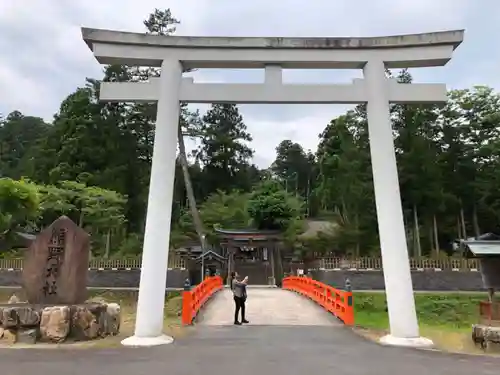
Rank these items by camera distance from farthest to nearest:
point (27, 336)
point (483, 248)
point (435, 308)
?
point (435, 308), point (483, 248), point (27, 336)

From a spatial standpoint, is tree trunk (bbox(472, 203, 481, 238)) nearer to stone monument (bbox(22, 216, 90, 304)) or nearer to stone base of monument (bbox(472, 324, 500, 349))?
stone base of monument (bbox(472, 324, 500, 349))

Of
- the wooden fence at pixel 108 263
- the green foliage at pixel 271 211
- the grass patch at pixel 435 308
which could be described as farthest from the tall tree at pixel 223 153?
the grass patch at pixel 435 308

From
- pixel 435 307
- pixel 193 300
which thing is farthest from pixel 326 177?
pixel 193 300

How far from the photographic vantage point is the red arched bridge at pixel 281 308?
12.7 meters

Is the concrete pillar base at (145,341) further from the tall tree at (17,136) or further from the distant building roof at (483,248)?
the tall tree at (17,136)

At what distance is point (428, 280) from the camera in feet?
93.6

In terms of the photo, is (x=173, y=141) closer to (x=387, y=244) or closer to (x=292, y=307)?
(x=387, y=244)

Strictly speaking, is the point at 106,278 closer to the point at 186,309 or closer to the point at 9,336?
the point at 186,309

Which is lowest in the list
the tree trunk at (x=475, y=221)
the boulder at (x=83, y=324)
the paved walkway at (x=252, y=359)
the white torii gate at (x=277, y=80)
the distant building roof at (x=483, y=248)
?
the paved walkway at (x=252, y=359)

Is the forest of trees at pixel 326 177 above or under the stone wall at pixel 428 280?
above

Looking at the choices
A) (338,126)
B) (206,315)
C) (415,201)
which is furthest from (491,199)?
(206,315)

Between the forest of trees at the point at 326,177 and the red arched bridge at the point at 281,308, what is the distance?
1611cm

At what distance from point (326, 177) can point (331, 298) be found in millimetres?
26726

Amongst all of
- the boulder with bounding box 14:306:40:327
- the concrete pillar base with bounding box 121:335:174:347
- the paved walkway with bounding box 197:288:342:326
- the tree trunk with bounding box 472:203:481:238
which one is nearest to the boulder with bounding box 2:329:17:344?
the boulder with bounding box 14:306:40:327
